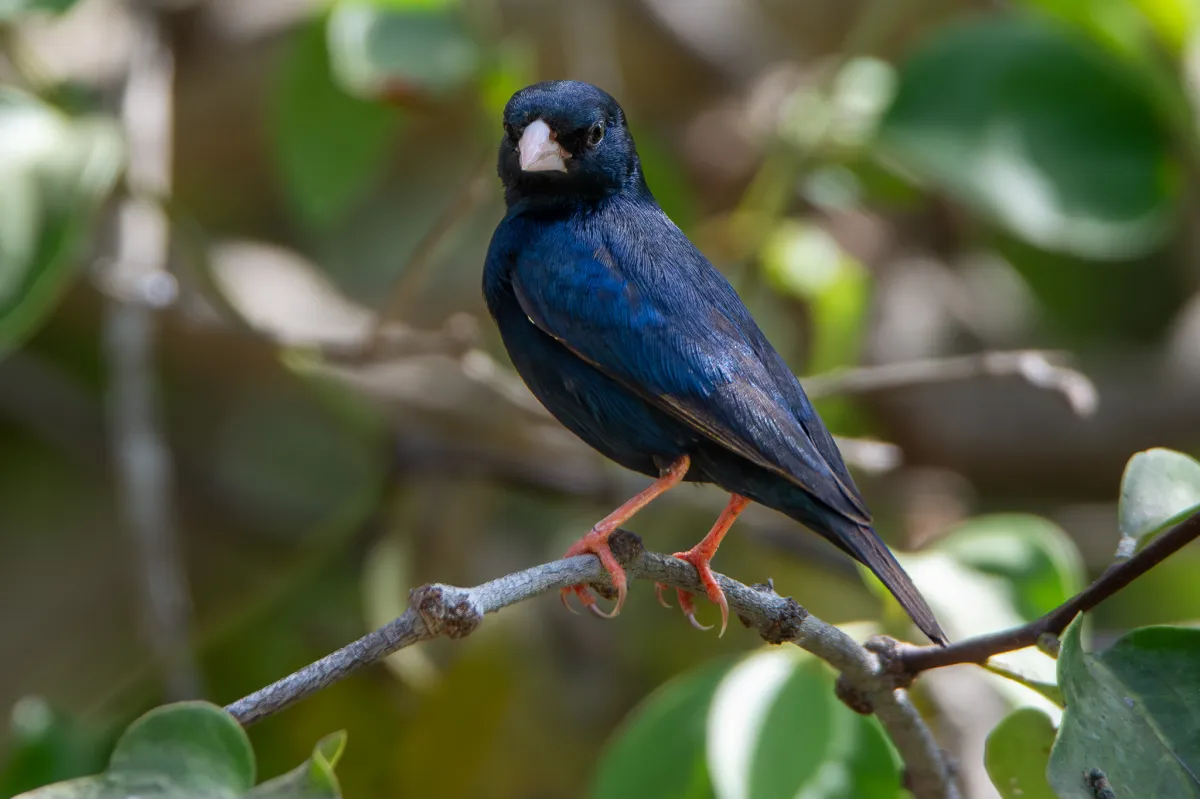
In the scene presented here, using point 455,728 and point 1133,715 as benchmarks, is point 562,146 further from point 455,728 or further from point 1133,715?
point 455,728

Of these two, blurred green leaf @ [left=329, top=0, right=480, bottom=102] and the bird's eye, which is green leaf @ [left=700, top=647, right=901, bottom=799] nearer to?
the bird's eye

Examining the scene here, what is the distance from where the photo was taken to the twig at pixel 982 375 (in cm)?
295

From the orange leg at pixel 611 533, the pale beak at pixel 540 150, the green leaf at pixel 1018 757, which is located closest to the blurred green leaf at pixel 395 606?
the orange leg at pixel 611 533

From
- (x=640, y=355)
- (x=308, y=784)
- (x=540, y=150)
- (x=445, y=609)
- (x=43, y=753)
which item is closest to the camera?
(x=308, y=784)

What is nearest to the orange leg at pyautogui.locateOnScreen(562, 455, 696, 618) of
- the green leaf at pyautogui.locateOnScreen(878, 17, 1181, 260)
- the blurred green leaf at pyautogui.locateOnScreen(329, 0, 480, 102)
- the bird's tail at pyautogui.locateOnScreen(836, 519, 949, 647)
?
the bird's tail at pyautogui.locateOnScreen(836, 519, 949, 647)

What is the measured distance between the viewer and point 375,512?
15.3ft

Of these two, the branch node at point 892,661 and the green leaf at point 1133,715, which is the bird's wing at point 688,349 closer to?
the branch node at point 892,661

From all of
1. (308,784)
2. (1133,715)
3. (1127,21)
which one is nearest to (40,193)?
(308,784)

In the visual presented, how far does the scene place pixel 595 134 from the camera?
9.20 feet

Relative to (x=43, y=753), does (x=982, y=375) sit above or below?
above

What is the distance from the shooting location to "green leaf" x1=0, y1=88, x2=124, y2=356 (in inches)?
120

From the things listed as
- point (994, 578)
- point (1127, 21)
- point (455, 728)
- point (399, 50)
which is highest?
point (1127, 21)

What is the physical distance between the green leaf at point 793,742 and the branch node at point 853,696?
0.61 m

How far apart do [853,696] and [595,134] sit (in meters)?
1.23
